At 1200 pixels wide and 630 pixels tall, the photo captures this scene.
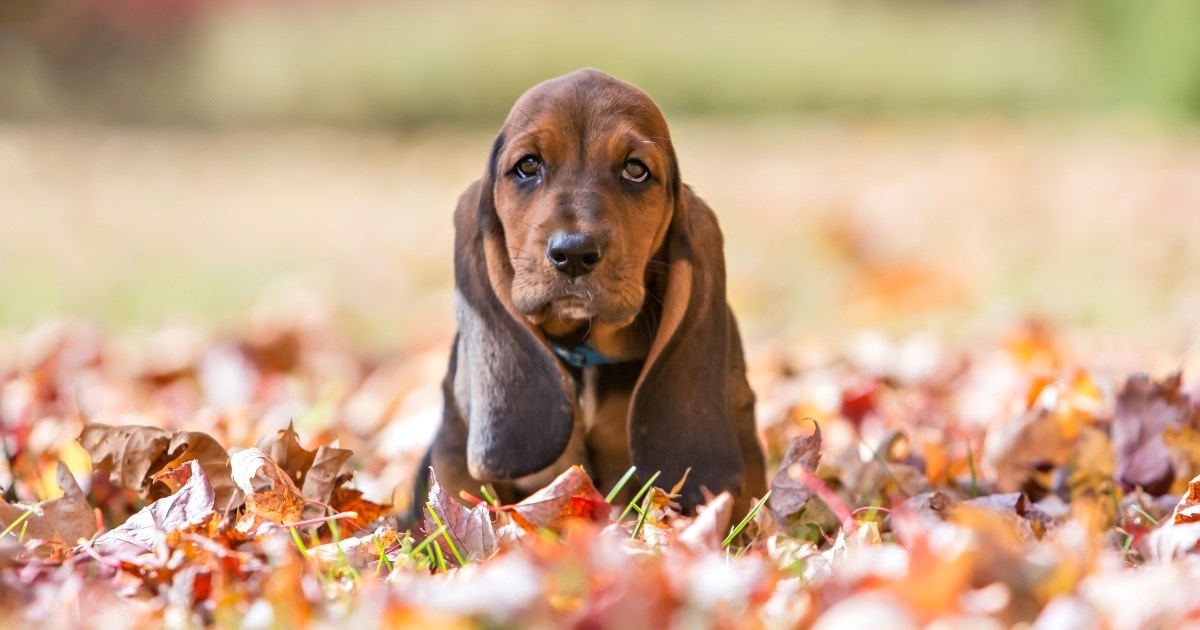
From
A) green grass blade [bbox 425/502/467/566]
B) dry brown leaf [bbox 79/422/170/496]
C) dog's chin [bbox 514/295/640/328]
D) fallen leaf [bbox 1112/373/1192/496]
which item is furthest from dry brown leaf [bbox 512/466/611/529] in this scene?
fallen leaf [bbox 1112/373/1192/496]

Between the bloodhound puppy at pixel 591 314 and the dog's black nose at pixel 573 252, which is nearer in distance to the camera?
the dog's black nose at pixel 573 252

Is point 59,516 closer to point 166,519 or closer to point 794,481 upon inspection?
point 166,519

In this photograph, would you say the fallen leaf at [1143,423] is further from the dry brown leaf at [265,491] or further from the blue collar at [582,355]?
the dry brown leaf at [265,491]

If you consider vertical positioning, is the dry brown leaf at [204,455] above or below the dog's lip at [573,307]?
below

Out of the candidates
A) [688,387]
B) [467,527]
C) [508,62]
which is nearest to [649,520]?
[467,527]

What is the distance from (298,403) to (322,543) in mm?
2623

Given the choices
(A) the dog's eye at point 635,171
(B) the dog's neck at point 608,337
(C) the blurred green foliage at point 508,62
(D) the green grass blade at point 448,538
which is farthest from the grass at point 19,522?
(C) the blurred green foliage at point 508,62

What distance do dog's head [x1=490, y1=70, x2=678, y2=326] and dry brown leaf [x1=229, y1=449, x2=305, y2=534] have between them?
2.28ft

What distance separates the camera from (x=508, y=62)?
63.1ft

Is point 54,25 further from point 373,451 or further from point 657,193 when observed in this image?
point 657,193

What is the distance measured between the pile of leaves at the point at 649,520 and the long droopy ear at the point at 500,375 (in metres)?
0.24

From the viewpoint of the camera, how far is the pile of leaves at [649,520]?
7.31ft

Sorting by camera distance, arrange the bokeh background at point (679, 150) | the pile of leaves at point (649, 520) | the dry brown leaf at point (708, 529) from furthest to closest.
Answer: the bokeh background at point (679, 150) → the dry brown leaf at point (708, 529) → the pile of leaves at point (649, 520)

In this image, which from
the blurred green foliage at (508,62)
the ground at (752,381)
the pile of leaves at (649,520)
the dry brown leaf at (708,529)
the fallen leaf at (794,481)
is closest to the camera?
the pile of leaves at (649,520)
